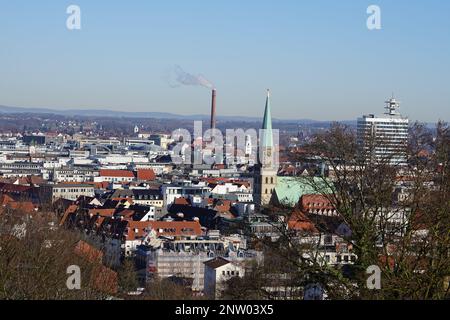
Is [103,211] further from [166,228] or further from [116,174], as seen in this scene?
[116,174]

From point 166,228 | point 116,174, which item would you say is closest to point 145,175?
point 116,174

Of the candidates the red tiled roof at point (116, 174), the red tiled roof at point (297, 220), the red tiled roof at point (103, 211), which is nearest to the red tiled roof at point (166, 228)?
the red tiled roof at point (103, 211)

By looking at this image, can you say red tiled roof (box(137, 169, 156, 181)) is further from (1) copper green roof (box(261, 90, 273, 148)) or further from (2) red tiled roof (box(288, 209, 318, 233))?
(2) red tiled roof (box(288, 209, 318, 233))

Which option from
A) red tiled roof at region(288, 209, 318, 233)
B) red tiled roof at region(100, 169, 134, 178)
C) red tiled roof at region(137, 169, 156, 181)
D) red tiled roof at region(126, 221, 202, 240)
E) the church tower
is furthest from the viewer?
red tiled roof at region(100, 169, 134, 178)

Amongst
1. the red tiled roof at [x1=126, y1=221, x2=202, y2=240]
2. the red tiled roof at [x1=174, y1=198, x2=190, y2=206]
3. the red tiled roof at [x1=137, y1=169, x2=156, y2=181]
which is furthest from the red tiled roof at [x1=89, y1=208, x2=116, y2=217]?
the red tiled roof at [x1=137, y1=169, x2=156, y2=181]

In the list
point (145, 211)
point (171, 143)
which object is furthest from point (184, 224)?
point (171, 143)

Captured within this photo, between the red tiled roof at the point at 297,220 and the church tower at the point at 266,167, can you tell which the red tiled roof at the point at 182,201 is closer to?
the church tower at the point at 266,167
